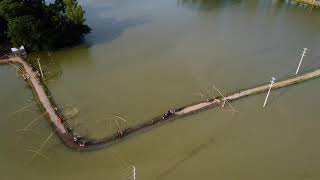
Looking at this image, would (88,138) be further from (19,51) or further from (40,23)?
(19,51)

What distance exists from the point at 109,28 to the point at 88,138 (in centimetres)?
1029

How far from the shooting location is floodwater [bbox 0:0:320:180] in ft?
47.4

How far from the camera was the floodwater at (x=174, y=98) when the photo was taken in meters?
14.5

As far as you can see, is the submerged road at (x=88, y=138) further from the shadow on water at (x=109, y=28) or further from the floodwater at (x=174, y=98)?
the shadow on water at (x=109, y=28)

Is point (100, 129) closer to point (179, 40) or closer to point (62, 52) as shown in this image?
point (62, 52)

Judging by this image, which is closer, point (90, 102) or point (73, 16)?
point (90, 102)

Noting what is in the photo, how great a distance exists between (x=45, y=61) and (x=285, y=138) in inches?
523

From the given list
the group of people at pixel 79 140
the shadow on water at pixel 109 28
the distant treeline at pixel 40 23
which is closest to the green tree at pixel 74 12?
the distant treeline at pixel 40 23

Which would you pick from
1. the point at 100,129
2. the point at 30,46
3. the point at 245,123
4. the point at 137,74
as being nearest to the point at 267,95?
the point at 245,123

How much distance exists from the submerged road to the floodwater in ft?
1.16

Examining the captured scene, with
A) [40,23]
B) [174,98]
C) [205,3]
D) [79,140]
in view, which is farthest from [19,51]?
[205,3]

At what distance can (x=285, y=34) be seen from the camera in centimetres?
2405

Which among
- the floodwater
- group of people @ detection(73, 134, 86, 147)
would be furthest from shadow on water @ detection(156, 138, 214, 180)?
group of people @ detection(73, 134, 86, 147)

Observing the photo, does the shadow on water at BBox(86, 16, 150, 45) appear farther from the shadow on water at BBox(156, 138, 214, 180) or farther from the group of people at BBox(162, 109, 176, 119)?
the shadow on water at BBox(156, 138, 214, 180)
